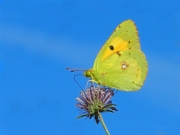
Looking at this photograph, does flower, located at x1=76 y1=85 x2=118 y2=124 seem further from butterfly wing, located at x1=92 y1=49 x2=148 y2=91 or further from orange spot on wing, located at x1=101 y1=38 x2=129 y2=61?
orange spot on wing, located at x1=101 y1=38 x2=129 y2=61

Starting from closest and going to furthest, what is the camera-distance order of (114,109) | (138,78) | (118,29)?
(114,109), (138,78), (118,29)

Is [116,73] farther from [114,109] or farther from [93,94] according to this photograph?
[114,109]

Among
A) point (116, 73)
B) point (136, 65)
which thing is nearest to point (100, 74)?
point (116, 73)

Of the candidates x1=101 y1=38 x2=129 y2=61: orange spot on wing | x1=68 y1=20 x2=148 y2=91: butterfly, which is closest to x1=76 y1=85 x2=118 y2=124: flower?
x1=68 y1=20 x2=148 y2=91: butterfly

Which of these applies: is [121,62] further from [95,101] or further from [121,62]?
[95,101]

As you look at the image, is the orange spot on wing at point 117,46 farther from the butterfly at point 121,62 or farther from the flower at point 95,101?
the flower at point 95,101

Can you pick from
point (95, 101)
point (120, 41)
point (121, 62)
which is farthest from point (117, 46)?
point (95, 101)

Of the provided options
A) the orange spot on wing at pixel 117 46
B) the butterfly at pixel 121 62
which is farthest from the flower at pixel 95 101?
the orange spot on wing at pixel 117 46

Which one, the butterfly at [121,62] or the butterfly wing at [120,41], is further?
the butterfly wing at [120,41]
